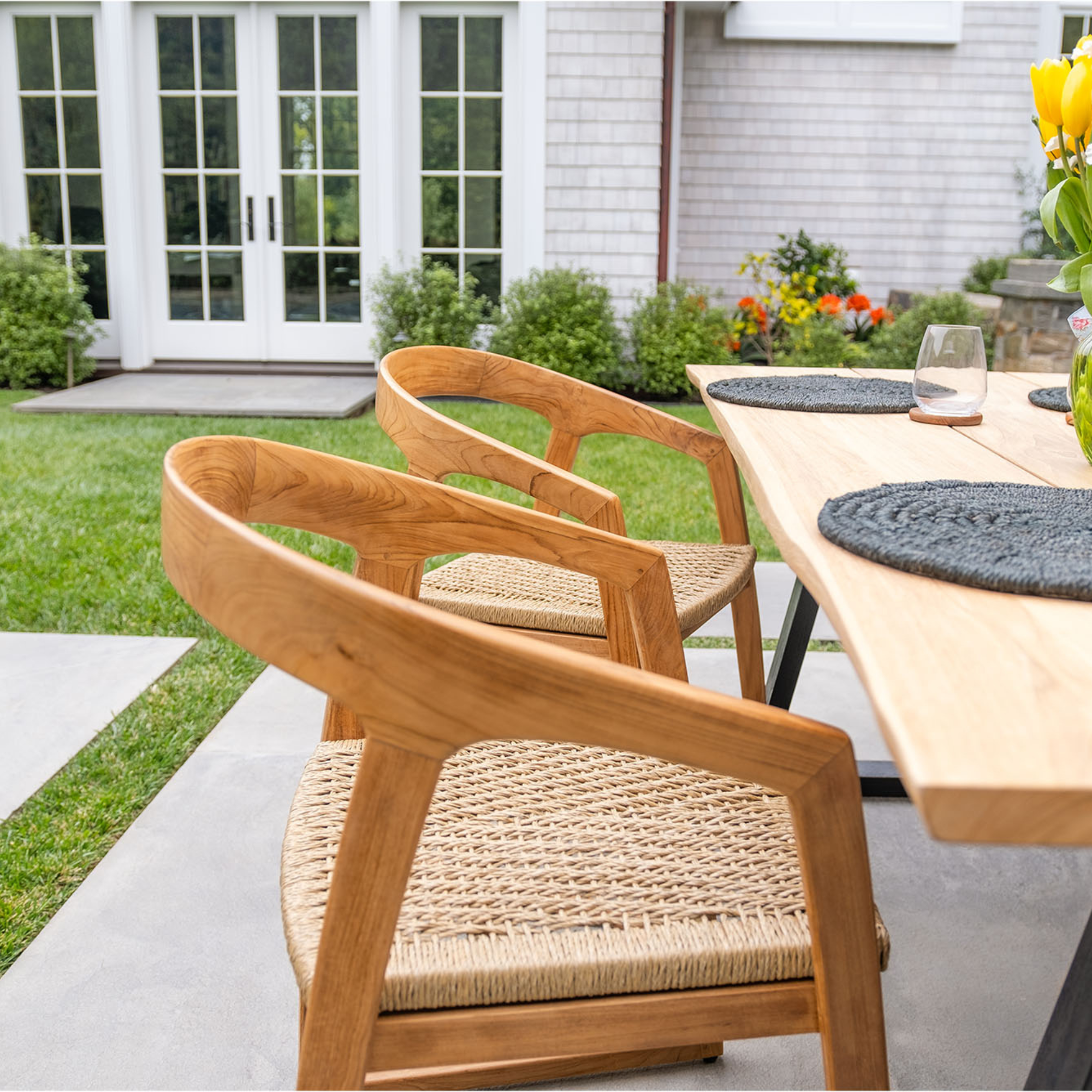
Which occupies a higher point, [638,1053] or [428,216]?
[428,216]

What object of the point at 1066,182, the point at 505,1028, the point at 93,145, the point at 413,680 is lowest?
the point at 505,1028

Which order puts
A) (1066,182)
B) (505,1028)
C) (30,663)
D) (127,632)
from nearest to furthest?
(505,1028) → (1066,182) → (30,663) → (127,632)

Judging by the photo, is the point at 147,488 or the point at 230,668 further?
the point at 147,488

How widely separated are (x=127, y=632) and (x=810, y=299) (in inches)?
246

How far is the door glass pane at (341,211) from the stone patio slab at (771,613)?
174 inches

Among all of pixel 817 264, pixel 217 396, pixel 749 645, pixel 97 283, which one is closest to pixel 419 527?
pixel 749 645

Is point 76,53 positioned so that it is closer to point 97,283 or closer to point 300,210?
point 97,283

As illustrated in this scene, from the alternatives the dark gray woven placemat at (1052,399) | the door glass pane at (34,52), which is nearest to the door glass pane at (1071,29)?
the door glass pane at (34,52)

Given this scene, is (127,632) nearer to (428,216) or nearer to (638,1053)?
(638,1053)

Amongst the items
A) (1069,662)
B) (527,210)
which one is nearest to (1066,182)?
(1069,662)

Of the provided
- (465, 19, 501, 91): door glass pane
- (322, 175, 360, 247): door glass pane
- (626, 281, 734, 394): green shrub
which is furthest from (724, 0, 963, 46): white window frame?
(322, 175, 360, 247): door glass pane

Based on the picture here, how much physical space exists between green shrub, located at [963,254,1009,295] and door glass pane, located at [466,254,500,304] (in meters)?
4.19

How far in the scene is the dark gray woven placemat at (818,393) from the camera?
5.98ft

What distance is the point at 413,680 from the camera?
29.5 inches
